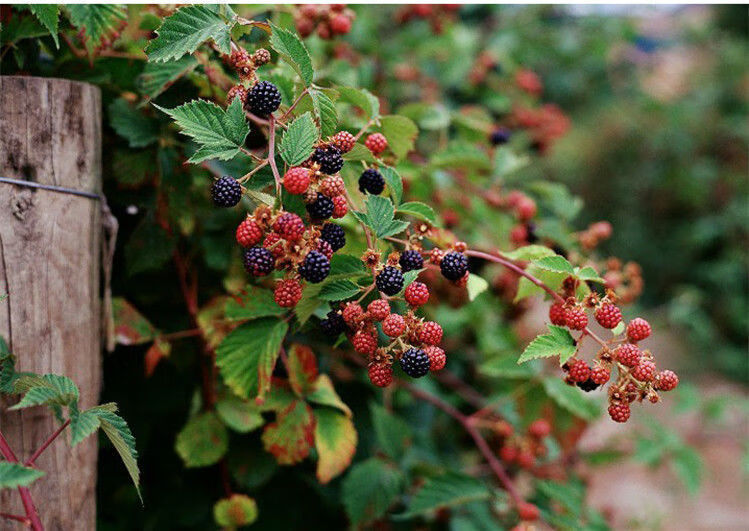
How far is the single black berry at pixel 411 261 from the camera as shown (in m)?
0.91

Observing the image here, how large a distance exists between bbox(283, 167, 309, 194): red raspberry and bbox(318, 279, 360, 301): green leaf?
14 centimetres

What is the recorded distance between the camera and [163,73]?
3.73 feet

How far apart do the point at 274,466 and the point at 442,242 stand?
23.7 inches

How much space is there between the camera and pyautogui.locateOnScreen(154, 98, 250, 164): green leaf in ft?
2.81

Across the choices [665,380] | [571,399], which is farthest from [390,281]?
[571,399]

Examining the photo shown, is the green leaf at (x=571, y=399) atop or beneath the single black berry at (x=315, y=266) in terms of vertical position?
beneath

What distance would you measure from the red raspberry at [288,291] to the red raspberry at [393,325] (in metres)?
0.12

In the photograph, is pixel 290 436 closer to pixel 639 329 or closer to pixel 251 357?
A: pixel 251 357

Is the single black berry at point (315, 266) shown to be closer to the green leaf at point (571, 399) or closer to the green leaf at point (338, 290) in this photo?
the green leaf at point (338, 290)

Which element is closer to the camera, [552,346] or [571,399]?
[552,346]

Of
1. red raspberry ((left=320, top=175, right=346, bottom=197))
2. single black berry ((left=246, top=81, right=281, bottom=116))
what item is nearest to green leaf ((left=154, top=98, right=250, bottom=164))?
single black berry ((left=246, top=81, right=281, bottom=116))

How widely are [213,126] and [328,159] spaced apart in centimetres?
17

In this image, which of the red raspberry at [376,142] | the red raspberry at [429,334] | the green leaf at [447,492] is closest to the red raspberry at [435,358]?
the red raspberry at [429,334]

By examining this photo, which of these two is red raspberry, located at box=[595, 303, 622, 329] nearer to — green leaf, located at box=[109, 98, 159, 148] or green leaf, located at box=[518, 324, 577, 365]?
green leaf, located at box=[518, 324, 577, 365]
